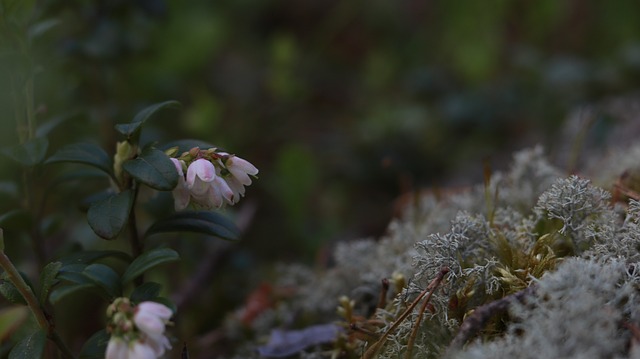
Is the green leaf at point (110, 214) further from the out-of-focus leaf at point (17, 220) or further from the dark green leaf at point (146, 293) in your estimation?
the out-of-focus leaf at point (17, 220)

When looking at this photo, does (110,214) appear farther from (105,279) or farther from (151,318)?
(151,318)

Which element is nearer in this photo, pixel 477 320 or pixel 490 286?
pixel 477 320

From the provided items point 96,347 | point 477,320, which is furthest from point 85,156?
point 477,320

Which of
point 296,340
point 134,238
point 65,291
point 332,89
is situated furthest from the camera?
point 332,89

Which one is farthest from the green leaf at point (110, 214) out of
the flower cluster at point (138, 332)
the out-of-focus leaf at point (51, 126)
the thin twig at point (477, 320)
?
the thin twig at point (477, 320)

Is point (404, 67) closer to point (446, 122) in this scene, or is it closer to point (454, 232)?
point (446, 122)

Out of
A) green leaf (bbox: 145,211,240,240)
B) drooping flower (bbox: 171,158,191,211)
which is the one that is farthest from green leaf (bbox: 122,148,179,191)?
green leaf (bbox: 145,211,240,240)

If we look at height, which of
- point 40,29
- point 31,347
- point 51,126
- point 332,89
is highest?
point 332,89
